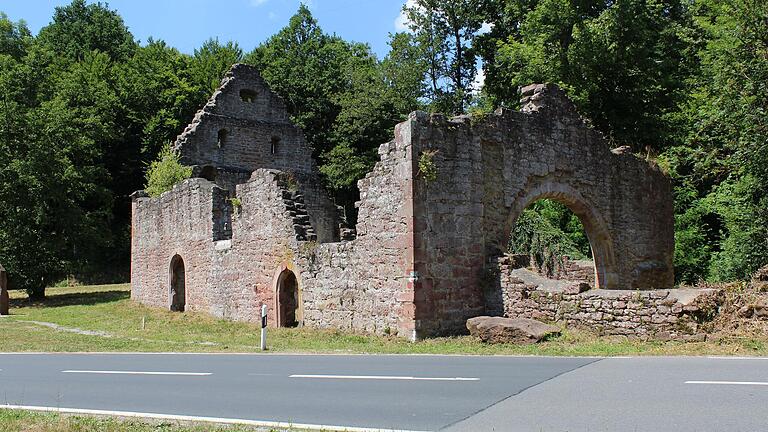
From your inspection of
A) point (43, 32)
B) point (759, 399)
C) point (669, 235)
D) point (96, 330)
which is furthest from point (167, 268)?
point (43, 32)

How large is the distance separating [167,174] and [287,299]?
11.4 m

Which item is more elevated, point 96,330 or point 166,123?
point 166,123

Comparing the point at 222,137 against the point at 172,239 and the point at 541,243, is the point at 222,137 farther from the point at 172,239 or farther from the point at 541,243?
the point at 541,243

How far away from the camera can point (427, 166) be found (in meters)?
13.9

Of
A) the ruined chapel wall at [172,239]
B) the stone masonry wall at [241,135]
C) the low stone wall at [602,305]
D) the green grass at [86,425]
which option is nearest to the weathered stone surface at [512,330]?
the low stone wall at [602,305]

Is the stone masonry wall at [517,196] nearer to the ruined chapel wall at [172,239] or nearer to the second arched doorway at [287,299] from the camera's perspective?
the second arched doorway at [287,299]

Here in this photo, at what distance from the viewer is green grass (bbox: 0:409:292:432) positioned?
19.2 feet

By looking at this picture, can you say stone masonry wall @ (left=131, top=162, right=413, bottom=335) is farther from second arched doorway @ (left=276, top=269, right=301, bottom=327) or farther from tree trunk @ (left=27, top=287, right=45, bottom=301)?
tree trunk @ (left=27, top=287, right=45, bottom=301)

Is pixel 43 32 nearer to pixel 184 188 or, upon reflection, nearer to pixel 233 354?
pixel 184 188

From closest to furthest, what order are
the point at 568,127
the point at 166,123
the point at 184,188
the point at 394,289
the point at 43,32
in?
the point at 394,289 < the point at 568,127 < the point at 184,188 < the point at 166,123 < the point at 43,32

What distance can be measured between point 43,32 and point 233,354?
157 feet

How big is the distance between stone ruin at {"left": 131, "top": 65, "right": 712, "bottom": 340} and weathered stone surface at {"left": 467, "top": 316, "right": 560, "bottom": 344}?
90cm

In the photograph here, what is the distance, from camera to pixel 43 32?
51469 mm

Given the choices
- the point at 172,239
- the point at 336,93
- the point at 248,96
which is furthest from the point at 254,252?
the point at 336,93
